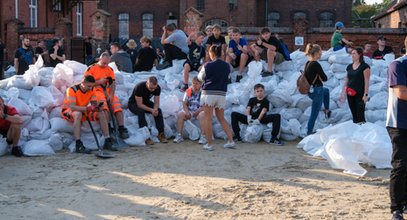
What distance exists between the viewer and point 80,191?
6.38 metres

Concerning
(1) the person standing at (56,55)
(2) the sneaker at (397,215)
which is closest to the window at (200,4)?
(1) the person standing at (56,55)

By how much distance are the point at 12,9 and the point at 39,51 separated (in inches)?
330

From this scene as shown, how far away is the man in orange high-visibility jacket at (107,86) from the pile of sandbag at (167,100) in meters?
0.29

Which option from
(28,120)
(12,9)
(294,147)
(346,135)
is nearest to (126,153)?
(28,120)

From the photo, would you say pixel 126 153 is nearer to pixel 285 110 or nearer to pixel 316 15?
Answer: pixel 285 110

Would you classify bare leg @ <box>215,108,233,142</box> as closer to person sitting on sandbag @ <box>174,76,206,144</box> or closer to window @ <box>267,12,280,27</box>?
person sitting on sandbag @ <box>174,76,206,144</box>

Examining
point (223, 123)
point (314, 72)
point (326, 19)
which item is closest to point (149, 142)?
point (223, 123)

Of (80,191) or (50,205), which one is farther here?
(80,191)

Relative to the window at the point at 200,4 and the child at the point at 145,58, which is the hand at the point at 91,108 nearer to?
the child at the point at 145,58

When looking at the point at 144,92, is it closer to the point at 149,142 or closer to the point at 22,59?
the point at 149,142

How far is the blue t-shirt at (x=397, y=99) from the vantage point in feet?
16.4

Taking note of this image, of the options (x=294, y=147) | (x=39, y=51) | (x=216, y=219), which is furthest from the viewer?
(x=39, y=51)

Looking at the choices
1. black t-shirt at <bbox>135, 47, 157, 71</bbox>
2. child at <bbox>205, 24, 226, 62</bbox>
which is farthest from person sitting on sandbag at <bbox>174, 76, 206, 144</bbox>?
black t-shirt at <bbox>135, 47, 157, 71</bbox>

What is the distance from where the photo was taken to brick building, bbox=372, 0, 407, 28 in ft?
105
